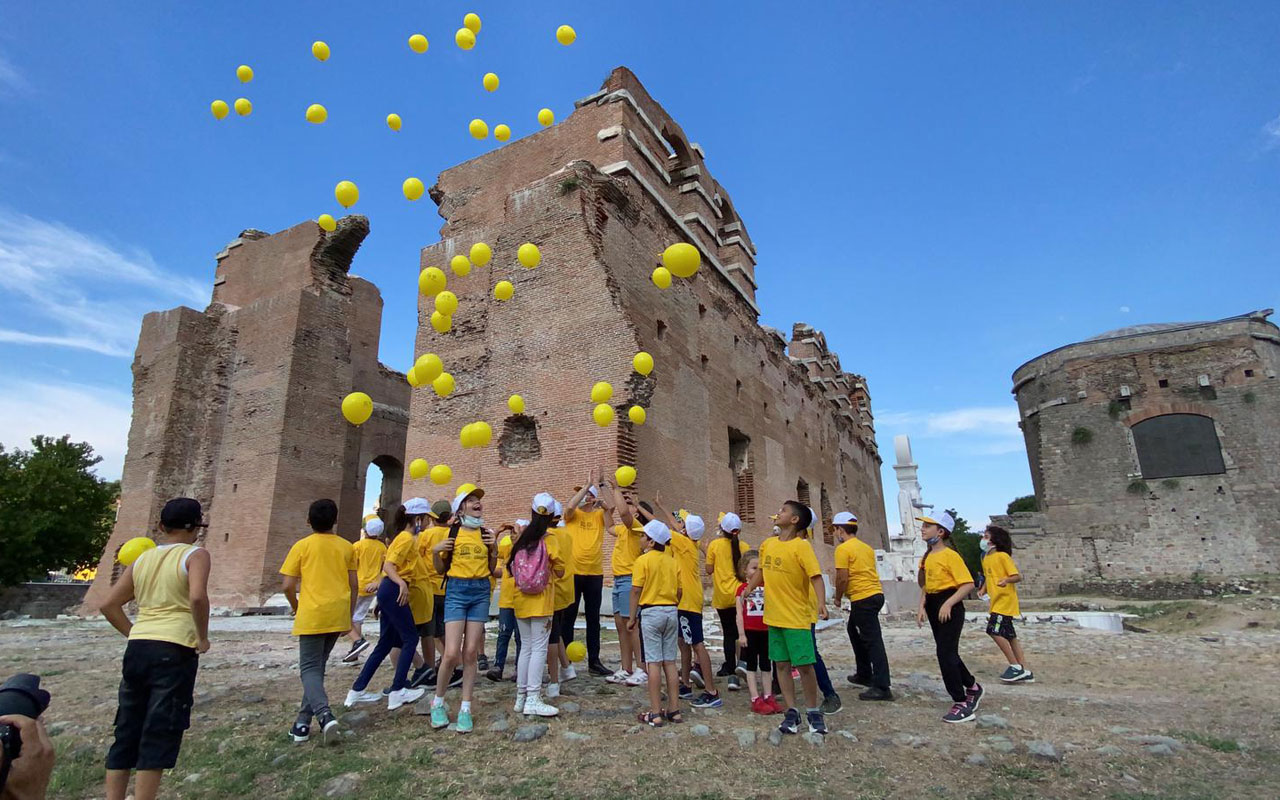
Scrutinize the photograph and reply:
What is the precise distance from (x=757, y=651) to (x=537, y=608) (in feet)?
5.79

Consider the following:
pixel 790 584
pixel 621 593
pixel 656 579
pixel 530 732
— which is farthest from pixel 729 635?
pixel 530 732

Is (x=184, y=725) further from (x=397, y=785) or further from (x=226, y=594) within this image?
(x=226, y=594)

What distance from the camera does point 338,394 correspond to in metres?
17.1

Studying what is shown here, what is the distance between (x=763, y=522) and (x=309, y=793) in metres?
12.9

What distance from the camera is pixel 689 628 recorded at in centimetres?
539

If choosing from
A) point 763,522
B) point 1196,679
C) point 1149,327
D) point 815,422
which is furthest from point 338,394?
point 1149,327

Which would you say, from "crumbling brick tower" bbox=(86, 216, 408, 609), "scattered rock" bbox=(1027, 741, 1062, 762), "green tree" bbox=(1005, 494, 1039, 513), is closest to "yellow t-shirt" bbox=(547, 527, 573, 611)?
"scattered rock" bbox=(1027, 741, 1062, 762)

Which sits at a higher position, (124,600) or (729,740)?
(124,600)

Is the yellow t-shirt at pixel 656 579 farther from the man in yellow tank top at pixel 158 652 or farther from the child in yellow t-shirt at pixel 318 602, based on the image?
the man in yellow tank top at pixel 158 652

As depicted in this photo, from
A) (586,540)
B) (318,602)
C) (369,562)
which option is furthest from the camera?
(369,562)

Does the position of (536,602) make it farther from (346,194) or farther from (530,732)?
(346,194)

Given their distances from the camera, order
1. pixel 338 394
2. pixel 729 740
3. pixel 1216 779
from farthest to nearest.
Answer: pixel 338 394
pixel 729 740
pixel 1216 779

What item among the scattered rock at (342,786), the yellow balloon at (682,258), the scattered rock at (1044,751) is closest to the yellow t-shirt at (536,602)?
the scattered rock at (342,786)

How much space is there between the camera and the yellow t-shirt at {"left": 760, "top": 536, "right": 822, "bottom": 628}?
444cm
